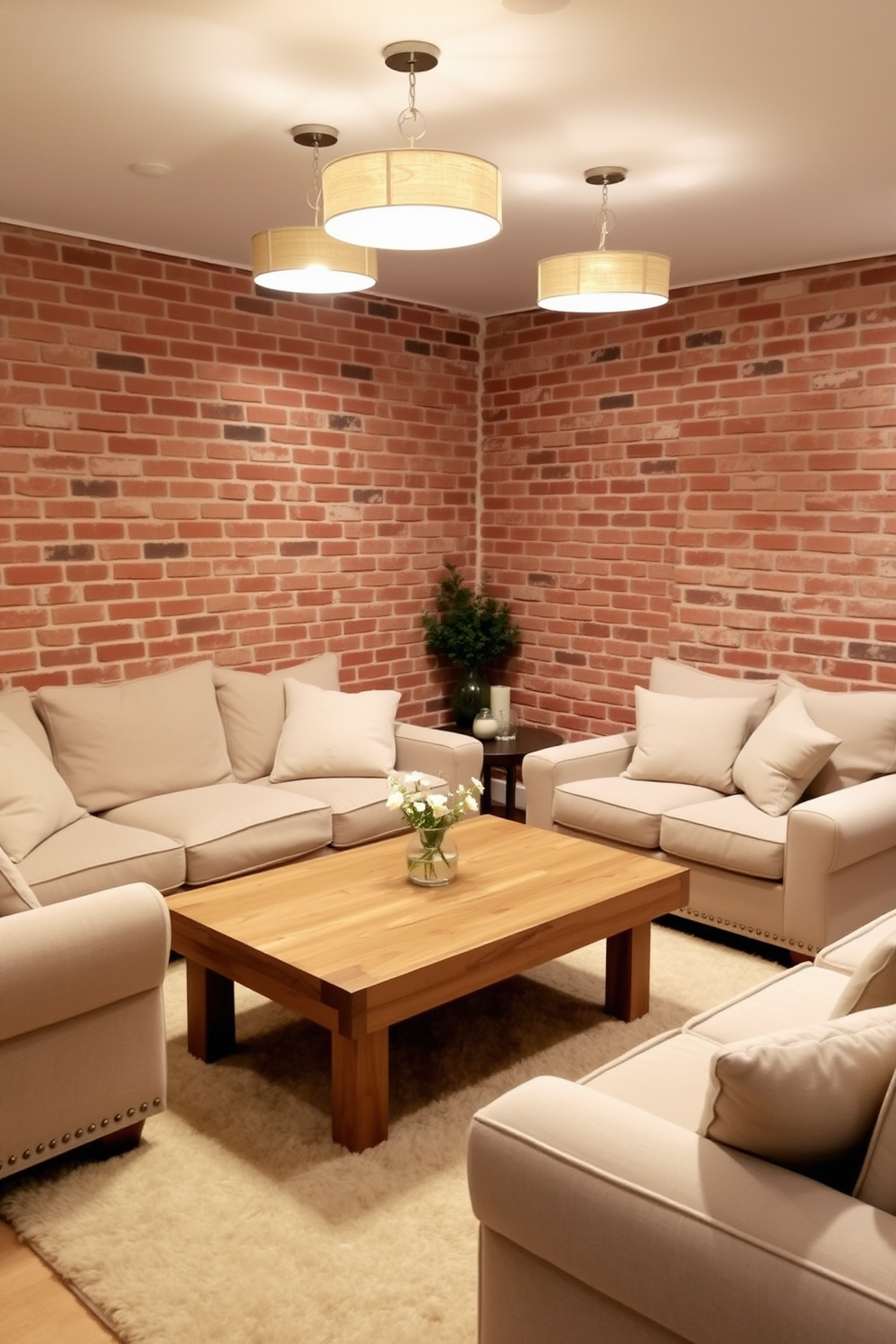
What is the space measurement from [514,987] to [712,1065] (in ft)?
6.77

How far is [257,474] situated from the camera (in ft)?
15.7

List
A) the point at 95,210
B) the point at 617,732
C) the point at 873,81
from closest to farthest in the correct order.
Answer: the point at 873,81
the point at 95,210
the point at 617,732

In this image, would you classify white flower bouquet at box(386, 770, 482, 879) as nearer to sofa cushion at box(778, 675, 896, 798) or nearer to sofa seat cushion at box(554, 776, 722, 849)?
sofa seat cushion at box(554, 776, 722, 849)

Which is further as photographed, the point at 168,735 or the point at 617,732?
the point at 617,732

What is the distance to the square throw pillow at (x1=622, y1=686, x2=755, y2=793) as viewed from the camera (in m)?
4.19

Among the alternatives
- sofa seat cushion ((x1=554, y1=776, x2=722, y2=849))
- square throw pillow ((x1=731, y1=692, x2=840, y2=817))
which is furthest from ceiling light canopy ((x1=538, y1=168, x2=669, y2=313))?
sofa seat cushion ((x1=554, y1=776, x2=722, y2=849))

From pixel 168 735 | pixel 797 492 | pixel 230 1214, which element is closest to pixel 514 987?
pixel 230 1214

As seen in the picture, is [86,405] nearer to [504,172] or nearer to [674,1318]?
[504,172]

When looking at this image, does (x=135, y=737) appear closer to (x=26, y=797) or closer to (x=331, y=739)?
(x=26, y=797)

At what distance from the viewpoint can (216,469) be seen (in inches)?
182

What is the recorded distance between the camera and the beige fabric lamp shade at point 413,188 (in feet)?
7.41

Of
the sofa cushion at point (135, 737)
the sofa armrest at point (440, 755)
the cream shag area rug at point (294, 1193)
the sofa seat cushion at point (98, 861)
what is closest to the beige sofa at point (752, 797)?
the sofa armrest at point (440, 755)

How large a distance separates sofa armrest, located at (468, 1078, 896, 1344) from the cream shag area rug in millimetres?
599

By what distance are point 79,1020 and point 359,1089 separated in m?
0.67
